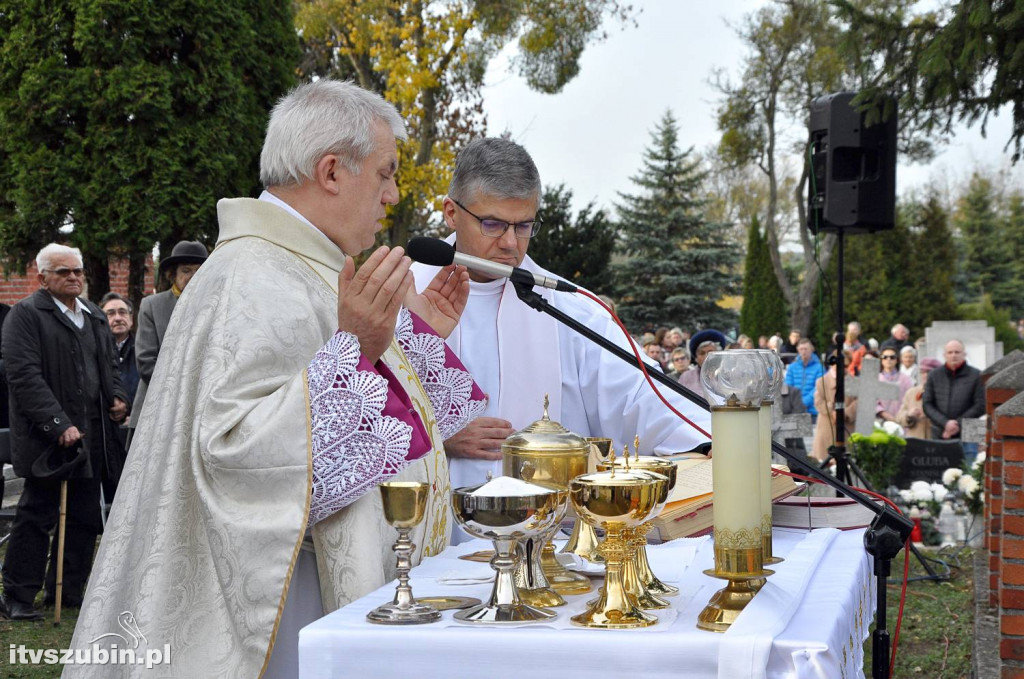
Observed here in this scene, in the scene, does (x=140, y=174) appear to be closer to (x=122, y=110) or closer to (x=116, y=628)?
(x=122, y=110)

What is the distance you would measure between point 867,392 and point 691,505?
11.5 m

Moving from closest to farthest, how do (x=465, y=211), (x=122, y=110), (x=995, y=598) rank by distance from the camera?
(x=465, y=211) < (x=995, y=598) < (x=122, y=110)

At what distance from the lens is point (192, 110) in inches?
547

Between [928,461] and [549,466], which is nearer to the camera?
[549,466]

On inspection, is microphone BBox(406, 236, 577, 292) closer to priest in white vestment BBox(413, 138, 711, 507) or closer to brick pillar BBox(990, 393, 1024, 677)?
priest in white vestment BBox(413, 138, 711, 507)

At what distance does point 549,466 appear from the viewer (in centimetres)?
199

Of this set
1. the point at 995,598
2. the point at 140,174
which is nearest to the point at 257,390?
the point at 995,598

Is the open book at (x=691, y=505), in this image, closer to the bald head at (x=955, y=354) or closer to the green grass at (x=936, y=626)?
the green grass at (x=936, y=626)

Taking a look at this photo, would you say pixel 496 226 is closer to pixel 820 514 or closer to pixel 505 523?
pixel 820 514

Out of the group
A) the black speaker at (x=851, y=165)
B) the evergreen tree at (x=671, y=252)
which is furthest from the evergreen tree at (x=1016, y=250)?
the black speaker at (x=851, y=165)

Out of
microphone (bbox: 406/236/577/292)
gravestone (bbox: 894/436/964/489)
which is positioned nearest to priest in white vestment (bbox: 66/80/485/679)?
microphone (bbox: 406/236/577/292)

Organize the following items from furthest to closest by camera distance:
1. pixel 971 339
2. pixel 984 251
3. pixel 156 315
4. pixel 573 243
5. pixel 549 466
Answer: pixel 984 251 → pixel 573 243 → pixel 971 339 → pixel 156 315 → pixel 549 466

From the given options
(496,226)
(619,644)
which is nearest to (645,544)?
(619,644)

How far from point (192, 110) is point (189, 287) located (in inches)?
486
